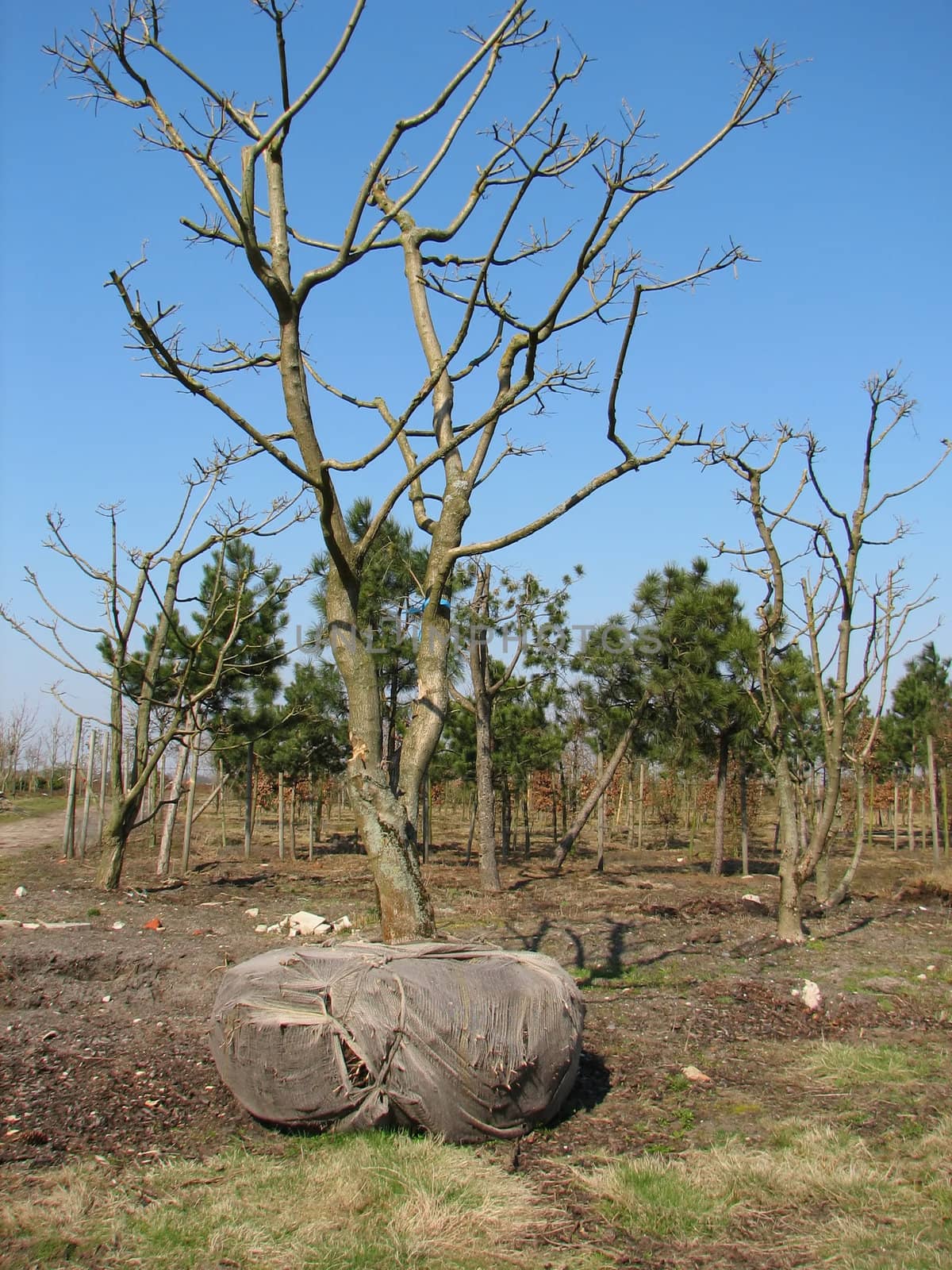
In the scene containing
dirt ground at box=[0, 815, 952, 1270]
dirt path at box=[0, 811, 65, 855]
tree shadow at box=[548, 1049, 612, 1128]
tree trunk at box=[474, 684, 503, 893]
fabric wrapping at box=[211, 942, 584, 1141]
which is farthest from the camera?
dirt path at box=[0, 811, 65, 855]

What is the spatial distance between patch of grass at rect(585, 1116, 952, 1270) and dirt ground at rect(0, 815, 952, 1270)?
130mm

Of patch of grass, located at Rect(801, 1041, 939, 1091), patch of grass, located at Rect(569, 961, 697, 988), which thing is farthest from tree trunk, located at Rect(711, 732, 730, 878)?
patch of grass, located at Rect(801, 1041, 939, 1091)

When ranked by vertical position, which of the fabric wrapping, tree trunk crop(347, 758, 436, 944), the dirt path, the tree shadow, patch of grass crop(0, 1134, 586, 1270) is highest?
tree trunk crop(347, 758, 436, 944)

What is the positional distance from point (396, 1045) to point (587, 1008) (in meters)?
2.10

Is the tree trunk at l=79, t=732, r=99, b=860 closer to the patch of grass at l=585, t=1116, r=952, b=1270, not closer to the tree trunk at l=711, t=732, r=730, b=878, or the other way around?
the tree trunk at l=711, t=732, r=730, b=878

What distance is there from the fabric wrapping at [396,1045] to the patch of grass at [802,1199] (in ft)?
1.42

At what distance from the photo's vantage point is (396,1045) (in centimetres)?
329

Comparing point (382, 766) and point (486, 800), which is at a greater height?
point (382, 766)

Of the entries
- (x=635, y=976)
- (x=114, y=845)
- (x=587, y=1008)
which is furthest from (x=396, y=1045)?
(x=114, y=845)

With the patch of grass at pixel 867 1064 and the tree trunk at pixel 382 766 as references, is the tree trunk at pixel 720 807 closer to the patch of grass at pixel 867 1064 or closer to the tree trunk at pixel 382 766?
the patch of grass at pixel 867 1064

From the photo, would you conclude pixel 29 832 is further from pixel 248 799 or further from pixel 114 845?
pixel 114 845

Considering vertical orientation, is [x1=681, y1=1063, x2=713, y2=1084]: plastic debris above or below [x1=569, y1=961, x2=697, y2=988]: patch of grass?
below

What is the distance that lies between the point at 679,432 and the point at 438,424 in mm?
1297

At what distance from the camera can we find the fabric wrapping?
10.8 ft
